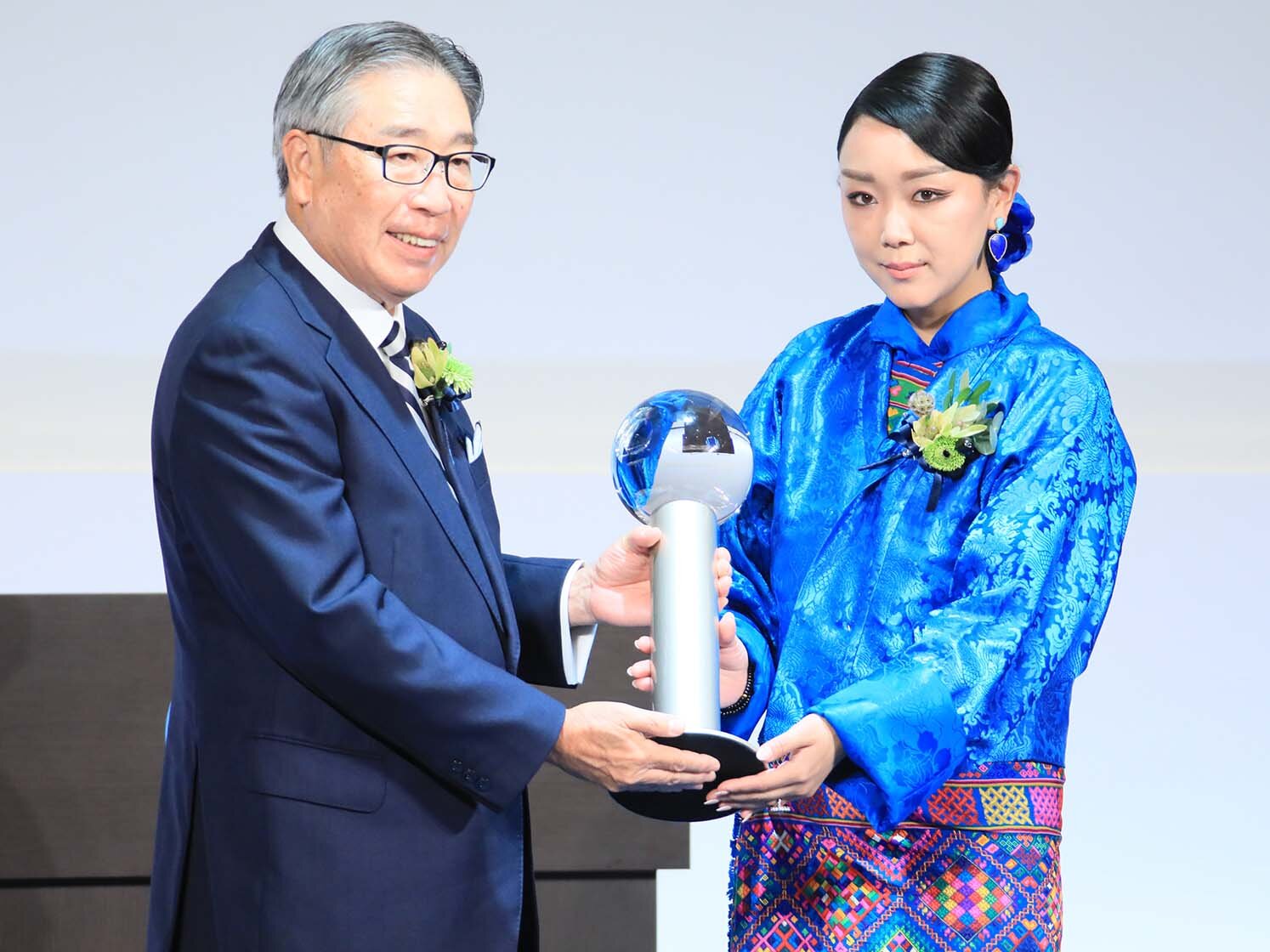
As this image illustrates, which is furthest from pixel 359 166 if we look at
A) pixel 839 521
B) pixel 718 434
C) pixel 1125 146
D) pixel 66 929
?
pixel 1125 146

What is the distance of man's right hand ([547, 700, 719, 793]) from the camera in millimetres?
1642

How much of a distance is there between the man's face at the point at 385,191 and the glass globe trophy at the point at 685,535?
1.04 feet

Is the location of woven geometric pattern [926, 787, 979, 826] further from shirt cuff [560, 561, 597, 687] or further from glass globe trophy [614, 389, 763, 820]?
shirt cuff [560, 561, 597, 687]

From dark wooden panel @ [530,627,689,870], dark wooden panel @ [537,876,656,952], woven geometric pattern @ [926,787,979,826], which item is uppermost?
woven geometric pattern @ [926,787,979,826]

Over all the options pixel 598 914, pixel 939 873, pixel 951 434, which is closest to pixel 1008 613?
pixel 951 434

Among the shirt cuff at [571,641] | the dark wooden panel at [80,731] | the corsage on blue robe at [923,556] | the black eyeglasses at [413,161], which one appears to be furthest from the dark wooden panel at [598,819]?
the black eyeglasses at [413,161]

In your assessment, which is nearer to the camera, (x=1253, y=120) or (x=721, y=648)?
(x=721, y=648)

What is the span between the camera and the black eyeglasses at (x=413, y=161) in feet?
5.74

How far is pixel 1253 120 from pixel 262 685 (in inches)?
119

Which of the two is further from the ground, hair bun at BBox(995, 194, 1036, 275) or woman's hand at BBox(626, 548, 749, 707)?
hair bun at BBox(995, 194, 1036, 275)

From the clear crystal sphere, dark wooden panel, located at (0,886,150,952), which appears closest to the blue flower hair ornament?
the clear crystal sphere

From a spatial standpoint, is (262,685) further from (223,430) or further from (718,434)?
(718,434)

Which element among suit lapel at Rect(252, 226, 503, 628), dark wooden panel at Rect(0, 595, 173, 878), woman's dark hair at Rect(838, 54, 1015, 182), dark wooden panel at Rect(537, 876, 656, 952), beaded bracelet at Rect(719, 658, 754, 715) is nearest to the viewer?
suit lapel at Rect(252, 226, 503, 628)

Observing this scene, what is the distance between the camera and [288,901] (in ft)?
5.45
